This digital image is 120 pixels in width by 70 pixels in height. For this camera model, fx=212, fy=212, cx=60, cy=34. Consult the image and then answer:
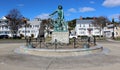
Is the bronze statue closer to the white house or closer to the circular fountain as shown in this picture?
the circular fountain

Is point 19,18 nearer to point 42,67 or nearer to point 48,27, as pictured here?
point 48,27

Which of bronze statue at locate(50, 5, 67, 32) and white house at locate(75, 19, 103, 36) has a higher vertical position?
white house at locate(75, 19, 103, 36)

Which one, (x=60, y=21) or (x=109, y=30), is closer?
(x=60, y=21)

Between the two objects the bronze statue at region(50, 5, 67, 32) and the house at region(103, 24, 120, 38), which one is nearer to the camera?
the bronze statue at region(50, 5, 67, 32)

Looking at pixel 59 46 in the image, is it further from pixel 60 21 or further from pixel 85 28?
pixel 85 28

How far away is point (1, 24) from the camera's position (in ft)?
295

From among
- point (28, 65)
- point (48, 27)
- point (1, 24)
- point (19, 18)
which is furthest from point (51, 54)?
point (1, 24)

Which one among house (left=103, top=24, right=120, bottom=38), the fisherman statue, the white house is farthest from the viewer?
the white house

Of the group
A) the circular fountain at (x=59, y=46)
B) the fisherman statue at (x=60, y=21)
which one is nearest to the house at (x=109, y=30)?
the circular fountain at (x=59, y=46)

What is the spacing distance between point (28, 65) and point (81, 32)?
276 feet

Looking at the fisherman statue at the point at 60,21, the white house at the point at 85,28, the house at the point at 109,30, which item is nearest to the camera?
→ the fisherman statue at the point at 60,21

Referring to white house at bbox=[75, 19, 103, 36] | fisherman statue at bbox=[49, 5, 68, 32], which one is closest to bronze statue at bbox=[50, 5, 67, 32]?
fisherman statue at bbox=[49, 5, 68, 32]

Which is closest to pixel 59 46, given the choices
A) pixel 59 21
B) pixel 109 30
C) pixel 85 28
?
pixel 59 21

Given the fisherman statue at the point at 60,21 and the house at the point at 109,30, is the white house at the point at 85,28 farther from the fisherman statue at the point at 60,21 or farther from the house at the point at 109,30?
the fisherman statue at the point at 60,21
